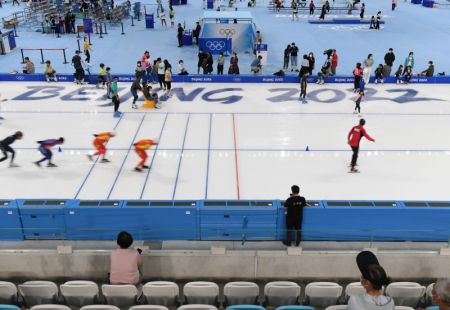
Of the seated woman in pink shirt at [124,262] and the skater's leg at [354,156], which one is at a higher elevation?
the seated woman in pink shirt at [124,262]

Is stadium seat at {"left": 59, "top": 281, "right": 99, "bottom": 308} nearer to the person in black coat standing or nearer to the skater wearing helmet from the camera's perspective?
the person in black coat standing

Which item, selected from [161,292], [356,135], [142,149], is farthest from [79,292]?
[356,135]

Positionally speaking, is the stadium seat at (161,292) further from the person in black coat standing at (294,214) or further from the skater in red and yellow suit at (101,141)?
the skater in red and yellow suit at (101,141)

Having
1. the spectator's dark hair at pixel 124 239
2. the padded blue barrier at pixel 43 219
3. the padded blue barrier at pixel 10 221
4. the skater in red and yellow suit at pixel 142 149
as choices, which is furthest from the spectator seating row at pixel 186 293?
the skater in red and yellow suit at pixel 142 149

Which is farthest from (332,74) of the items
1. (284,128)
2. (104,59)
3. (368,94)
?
(104,59)

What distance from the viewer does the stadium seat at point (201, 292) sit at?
6402 millimetres

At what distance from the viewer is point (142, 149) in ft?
38.7

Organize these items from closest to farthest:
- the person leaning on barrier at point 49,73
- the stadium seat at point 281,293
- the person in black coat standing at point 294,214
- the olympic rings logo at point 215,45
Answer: the stadium seat at point 281,293
the person in black coat standing at point 294,214
the person leaning on barrier at point 49,73
the olympic rings logo at point 215,45

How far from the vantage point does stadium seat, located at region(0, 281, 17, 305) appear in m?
6.34

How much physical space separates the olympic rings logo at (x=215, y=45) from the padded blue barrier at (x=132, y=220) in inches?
717

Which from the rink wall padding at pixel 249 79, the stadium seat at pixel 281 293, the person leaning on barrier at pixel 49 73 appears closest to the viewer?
the stadium seat at pixel 281 293

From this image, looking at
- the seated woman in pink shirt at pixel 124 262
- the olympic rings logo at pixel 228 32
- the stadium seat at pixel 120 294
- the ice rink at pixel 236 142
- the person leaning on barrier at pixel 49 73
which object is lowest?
the ice rink at pixel 236 142

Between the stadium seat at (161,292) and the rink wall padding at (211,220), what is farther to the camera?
the rink wall padding at (211,220)

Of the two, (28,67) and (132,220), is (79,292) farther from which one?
(28,67)
